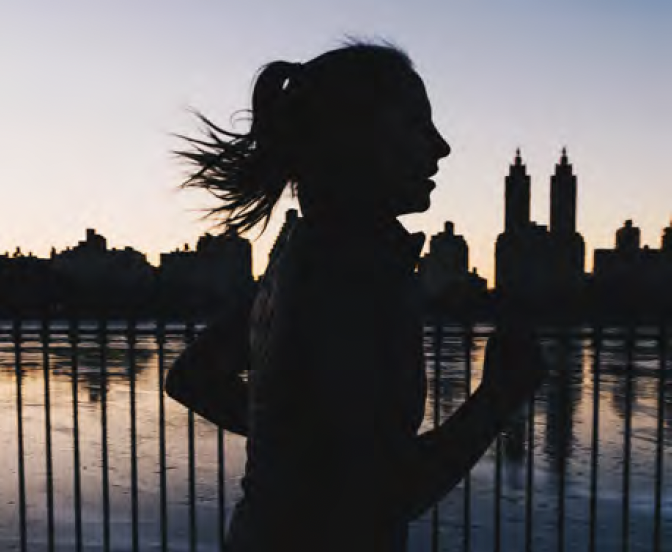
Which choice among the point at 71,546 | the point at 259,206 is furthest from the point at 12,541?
the point at 259,206

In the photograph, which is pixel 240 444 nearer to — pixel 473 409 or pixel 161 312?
pixel 161 312

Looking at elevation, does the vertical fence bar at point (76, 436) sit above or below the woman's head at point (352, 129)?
below

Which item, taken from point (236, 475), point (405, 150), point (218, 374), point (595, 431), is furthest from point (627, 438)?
point (236, 475)

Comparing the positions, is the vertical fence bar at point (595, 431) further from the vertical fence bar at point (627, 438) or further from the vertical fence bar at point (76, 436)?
the vertical fence bar at point (76, 436)

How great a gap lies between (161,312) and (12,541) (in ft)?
8.49

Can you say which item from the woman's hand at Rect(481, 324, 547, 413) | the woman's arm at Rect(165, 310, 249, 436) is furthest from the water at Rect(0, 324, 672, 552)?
the woman's hand at Rect(481, 324, 547, 413)

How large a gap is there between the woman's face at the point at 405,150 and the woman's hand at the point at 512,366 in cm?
23

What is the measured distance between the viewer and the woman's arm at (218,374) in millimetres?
1502

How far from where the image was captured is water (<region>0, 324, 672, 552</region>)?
465 centimetres

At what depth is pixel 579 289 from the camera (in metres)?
4.38

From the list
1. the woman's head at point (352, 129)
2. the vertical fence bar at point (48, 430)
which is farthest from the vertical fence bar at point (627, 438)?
the woman's head at point (352, 129)

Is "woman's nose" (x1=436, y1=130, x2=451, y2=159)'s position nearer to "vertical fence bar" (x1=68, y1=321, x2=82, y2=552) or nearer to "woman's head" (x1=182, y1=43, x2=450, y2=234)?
"woman's head" (x1=182, y1=43, x2=450, y2=234)

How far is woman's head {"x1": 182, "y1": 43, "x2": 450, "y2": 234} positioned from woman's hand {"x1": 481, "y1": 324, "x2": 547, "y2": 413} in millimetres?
236

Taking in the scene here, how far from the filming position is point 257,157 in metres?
1.33
